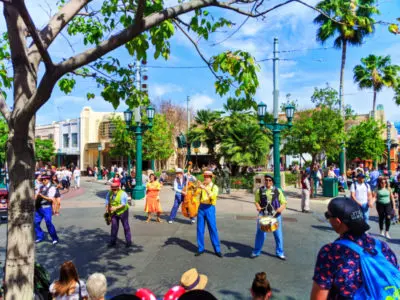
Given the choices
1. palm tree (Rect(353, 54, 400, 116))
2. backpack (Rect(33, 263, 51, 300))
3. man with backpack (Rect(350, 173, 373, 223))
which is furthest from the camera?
palm tree (Rect(353, 54, 400, 116))

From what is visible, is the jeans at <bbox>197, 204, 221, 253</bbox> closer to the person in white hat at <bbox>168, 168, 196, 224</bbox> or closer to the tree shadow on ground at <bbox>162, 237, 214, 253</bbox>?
the tree shadow on ground at <bbox>162, 237, 214, 253</bbox>

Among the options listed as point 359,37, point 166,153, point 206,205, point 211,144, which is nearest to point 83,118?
point 166,153

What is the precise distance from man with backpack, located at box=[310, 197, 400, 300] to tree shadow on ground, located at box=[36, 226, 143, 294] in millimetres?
3633

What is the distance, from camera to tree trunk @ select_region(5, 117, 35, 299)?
2777 millimetres

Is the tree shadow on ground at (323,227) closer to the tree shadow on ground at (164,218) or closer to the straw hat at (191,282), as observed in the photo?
the tree shadow on ground at (164,218)

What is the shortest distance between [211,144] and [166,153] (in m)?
9.40

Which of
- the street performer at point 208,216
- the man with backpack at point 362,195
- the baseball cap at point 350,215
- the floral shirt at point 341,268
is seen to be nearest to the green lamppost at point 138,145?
the street performer at point 208,216

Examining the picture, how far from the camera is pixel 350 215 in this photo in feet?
7.27

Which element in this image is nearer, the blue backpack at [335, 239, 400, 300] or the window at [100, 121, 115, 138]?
the blue backpack at [335, 239, 400, 300]

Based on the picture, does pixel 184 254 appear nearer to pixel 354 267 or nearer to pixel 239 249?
pixel 239 249

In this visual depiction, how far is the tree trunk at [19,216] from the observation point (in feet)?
9.11

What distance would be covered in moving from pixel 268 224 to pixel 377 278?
159 inches

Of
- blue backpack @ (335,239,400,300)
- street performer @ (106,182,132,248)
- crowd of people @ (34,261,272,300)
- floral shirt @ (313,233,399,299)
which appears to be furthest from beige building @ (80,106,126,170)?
blue backpack @ (335,239,400,300)

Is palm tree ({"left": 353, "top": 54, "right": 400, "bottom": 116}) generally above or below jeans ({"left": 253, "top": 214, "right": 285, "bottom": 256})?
above
